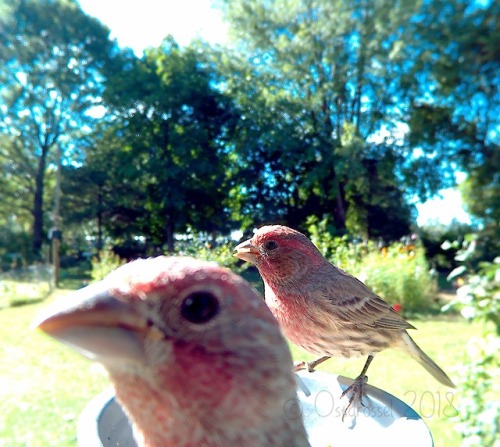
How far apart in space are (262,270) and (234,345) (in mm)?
436

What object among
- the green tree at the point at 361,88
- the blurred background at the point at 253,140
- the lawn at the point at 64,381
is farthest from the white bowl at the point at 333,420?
the green tree at the point at 361,88

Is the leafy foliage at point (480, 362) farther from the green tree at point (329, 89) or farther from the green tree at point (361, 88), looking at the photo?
the green tree at point (361, 88)

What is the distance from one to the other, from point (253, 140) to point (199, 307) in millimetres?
9416

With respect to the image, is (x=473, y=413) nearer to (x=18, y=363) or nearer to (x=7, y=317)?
(x=18, y=363)

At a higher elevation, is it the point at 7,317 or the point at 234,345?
the point at 234,345

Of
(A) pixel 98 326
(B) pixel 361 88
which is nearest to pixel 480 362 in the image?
(A) pixel 98 326

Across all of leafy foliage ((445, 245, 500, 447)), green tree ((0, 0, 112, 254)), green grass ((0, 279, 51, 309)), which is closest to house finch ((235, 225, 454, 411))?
leafy foliage ((445, 245, 500, 447))

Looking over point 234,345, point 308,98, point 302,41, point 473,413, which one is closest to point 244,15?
point 302,41

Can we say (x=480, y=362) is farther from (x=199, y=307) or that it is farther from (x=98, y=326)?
(x=98, y=326)

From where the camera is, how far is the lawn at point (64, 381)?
10.4 ft

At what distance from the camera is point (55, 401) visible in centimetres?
381

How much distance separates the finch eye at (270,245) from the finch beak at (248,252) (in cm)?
3

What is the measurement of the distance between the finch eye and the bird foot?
1.15 ft

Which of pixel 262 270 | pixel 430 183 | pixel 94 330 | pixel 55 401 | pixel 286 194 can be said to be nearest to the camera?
pixel 94 330
